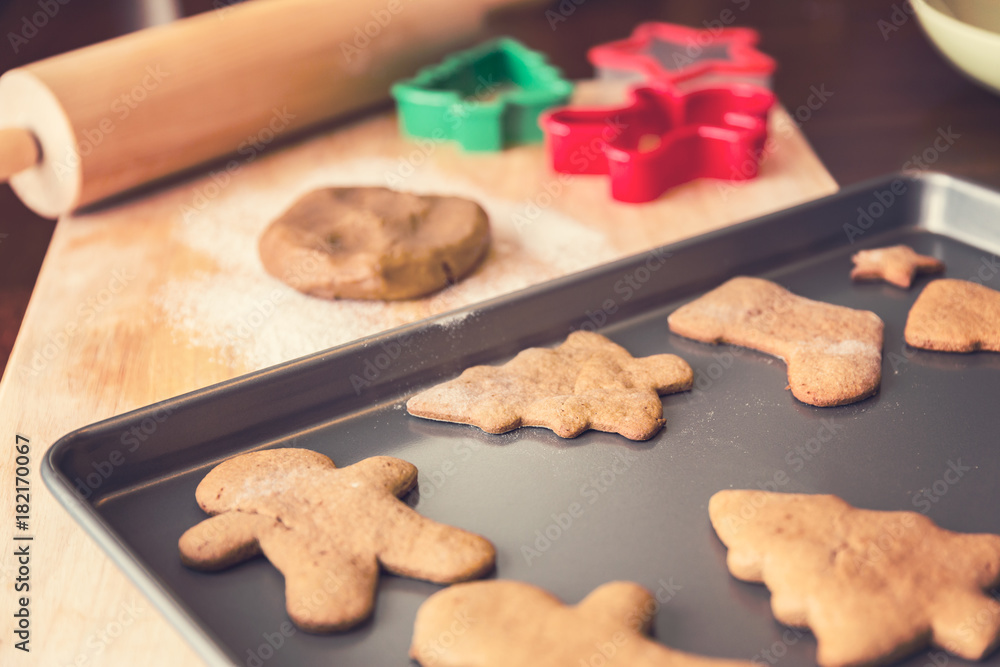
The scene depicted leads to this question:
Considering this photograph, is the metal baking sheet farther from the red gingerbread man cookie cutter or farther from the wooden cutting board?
the red gingerbread man cookie cutter

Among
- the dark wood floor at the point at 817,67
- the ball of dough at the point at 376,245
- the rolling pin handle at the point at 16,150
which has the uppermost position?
the rolling pin handle at the point at 16,150

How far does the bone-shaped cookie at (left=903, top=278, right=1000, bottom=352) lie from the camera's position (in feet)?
3.65

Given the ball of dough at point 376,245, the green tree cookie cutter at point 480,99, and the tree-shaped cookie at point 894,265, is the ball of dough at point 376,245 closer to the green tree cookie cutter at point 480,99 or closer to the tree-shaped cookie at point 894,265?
the green tree cookie cutter at point 480,99

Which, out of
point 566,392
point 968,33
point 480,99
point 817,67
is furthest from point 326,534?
point 817,67

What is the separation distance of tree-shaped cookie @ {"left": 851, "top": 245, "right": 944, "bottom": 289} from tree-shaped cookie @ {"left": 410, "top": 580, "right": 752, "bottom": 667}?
2.31ft

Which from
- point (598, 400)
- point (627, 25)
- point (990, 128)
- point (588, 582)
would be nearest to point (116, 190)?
point (598, 400)

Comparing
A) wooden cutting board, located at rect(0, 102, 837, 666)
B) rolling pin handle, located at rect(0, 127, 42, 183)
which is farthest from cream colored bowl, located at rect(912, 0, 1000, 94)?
rolling pin handle, located at rect(0, 127, 42, 183)

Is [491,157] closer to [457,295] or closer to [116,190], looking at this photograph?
[457,295]

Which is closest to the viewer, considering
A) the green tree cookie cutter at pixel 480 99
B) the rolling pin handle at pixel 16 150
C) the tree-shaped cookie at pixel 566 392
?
the tree-shaped cookie at pixel 566 392

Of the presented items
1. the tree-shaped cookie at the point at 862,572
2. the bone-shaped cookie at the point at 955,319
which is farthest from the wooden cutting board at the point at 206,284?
the tree-shaped cookie at the point at 862,572

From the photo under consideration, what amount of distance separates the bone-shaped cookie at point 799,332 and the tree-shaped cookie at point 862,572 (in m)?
0.21

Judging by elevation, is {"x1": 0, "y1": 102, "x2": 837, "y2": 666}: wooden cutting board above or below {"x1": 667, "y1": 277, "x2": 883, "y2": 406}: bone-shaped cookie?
above

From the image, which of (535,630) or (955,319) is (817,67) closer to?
(955,319)

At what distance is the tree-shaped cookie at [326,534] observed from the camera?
795 mm
